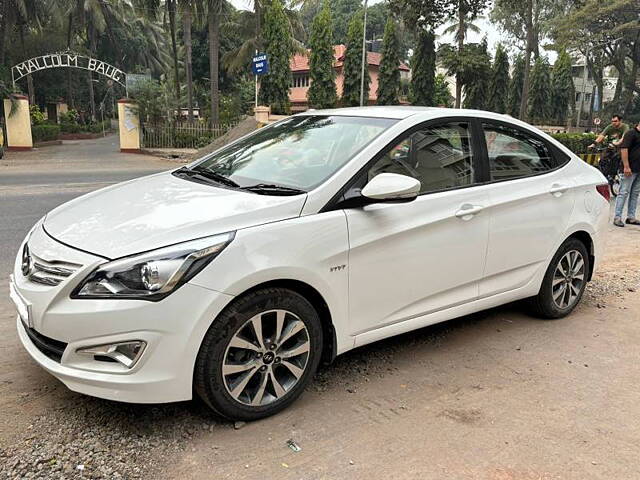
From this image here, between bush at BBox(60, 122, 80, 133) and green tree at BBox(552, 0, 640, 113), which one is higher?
green tree at BBox(552, 0, 640, 113)

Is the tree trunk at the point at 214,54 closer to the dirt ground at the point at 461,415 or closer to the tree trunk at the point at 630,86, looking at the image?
the dirt ground at the point at 461,415

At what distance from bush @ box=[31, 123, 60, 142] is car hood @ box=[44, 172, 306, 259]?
26557 mm

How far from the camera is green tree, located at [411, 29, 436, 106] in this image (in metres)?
37.0

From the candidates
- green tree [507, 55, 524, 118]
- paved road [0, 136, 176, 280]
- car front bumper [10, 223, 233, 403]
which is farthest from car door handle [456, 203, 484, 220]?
green tree [507, 55, 524, 118]

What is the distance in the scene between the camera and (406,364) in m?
3.78

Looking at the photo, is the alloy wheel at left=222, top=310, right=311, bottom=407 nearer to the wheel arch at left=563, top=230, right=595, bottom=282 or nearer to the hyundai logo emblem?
the hyundai logo emblem

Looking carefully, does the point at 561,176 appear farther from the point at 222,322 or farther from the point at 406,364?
the point at 222,322

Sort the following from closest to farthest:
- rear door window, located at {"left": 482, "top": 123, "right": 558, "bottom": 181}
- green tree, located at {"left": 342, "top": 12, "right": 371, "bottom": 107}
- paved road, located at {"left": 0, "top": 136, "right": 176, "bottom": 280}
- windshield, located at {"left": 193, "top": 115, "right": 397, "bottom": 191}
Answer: windshield, located at {"left": 193, "top": 115, "right": 397, "bottom": 191}, rear door window, located at {"left": 482, "top": 123, "right": 558, "bottom": 181}, paved road, located at {"left": 0, "top": 136, "right": 176, "bottom": 280}, green tree, located at {"left": 342, "top": 12, "right": 371, "bottom": 107}

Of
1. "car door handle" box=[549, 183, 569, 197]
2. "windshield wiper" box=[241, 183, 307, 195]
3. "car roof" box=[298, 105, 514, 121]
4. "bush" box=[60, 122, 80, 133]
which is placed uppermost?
"car roof" box=[298, 105, 514, 121]

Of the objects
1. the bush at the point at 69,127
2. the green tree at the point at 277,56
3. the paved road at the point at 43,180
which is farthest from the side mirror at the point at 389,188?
the bush at the point at 69,127

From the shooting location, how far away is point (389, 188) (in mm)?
3150

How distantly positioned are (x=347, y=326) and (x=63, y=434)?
1.56m

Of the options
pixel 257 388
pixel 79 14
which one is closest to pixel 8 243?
pixel 257 388

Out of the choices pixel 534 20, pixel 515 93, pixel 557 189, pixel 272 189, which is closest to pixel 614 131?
pixel 557 189
